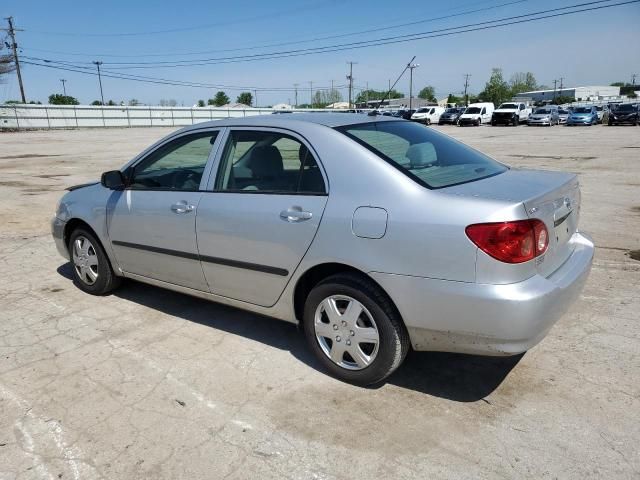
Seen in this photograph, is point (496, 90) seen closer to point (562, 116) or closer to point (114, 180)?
point (562, 116)

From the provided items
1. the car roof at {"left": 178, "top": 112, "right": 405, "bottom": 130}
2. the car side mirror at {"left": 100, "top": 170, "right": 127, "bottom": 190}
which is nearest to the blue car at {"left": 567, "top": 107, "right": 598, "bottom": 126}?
the car roof at {"left": 178, "top": 112, "right": 405, "bottom": 130}

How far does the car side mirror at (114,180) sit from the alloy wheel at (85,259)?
0.75 m

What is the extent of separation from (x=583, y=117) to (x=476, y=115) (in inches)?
318

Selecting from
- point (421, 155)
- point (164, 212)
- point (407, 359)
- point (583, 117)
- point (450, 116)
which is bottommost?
point (583, 117)

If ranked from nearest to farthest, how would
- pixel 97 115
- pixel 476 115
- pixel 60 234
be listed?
1. pixel 60 234
2. pixel 476 115
3. pixel 97 115

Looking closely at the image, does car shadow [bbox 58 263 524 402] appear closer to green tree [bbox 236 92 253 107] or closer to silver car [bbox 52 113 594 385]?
silver car [bbox 52 113 594 385]

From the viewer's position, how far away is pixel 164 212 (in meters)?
3.92

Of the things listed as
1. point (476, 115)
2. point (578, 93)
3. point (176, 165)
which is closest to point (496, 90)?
point (578, 93)

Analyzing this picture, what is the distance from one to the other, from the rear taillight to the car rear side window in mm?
1170

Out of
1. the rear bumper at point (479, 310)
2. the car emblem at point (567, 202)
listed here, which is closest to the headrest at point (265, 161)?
the rear bumper at point (479, 310)

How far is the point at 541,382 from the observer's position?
125 inches

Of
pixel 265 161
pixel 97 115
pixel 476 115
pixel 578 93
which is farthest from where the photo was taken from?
pixel 578 93

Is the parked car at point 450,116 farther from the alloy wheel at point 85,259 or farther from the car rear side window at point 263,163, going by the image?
the car rear side window at point 263,163

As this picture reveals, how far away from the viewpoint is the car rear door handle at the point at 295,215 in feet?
10.3
